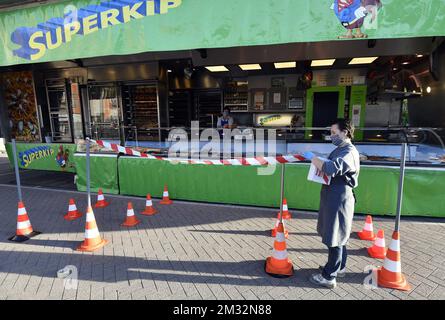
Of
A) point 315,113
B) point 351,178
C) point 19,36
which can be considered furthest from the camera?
point 315,113

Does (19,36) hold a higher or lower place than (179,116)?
higher

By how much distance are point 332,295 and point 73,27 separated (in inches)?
236

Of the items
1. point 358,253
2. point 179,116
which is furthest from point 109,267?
point 179,116

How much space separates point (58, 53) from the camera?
17.1 feet

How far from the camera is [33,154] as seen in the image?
343 inches

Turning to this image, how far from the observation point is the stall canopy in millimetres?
3773

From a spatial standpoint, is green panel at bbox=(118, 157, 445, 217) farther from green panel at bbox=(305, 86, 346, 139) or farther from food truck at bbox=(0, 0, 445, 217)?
green panel at bbox=(305, 86, 346, 139)

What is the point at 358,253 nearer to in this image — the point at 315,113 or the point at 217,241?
the point at 217,241

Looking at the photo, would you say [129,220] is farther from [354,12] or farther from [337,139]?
[354,12]

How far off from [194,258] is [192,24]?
3701 mm

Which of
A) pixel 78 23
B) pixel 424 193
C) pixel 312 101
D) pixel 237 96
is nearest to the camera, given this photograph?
pixel 424 193

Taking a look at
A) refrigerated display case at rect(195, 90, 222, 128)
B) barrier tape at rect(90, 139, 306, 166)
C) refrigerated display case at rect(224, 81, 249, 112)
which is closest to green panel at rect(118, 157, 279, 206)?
barrier tape at rect(90, 139, 306, 166)

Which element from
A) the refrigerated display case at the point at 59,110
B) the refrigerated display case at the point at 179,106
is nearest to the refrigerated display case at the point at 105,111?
the refrigerated display case at the point at 59,110

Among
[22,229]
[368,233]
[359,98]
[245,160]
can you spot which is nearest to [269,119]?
[359,98]
